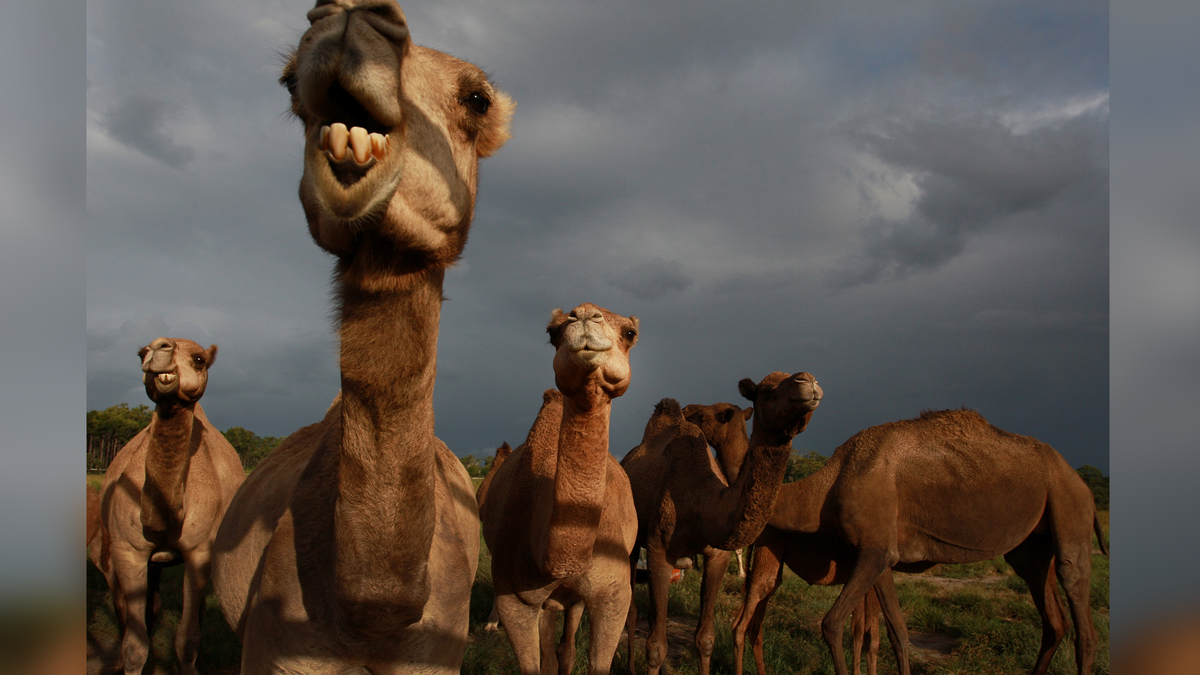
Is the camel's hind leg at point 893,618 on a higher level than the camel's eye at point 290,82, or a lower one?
lower

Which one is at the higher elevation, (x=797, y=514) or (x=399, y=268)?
(x=399, y=268)

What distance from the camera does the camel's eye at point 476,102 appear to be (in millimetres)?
2115

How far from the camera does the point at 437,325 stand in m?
2.12

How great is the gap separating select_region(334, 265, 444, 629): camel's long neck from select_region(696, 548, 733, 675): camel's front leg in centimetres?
544

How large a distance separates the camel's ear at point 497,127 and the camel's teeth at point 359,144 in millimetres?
1056

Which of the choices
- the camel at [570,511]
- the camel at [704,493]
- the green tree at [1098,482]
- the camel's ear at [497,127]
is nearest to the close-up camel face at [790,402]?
the camel at [704,493]

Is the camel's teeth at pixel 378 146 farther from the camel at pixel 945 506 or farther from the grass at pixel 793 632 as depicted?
the camel at pixel 945 506

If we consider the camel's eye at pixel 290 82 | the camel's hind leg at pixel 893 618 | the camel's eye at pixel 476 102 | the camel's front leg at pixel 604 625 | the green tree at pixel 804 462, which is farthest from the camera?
the green tree at pixel 804 462

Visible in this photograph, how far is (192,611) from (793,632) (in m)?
7.75

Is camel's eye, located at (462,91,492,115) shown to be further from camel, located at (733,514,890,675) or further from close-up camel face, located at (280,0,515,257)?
camel, located at (733,514,890,675)

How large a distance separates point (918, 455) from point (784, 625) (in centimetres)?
373

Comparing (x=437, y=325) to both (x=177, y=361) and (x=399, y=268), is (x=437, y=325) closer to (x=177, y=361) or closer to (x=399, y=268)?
(x=399, y=268)

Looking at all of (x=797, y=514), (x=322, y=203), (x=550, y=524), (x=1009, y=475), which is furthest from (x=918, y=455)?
(x=322, y=203)

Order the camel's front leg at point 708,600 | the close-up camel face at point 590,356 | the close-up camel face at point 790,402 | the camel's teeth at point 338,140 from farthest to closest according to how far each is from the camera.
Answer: the camel's front leg at point 708,600, the close-up camel face at point 790,402, the close-up camel face at point 590,356, the camel's teeth at point 338,140
